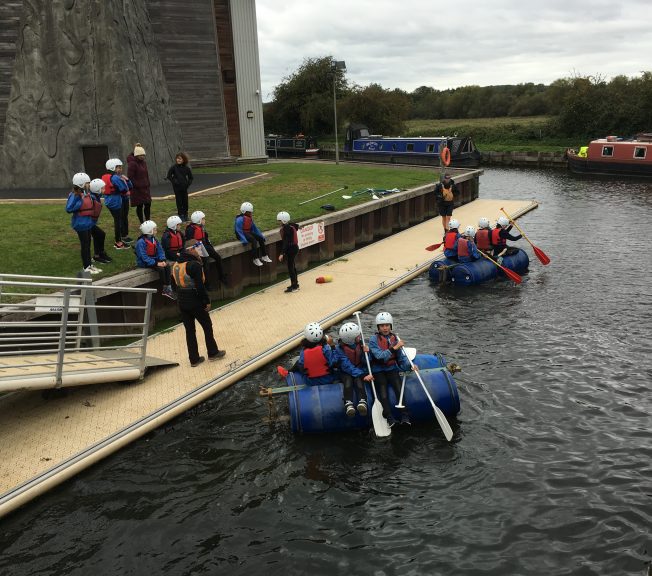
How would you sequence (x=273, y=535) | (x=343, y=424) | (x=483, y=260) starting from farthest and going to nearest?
(x=483, y=260) < (x=343, y=424) < (x=273, y=535)

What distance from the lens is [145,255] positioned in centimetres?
1280

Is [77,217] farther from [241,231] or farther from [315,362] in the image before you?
[315,362]

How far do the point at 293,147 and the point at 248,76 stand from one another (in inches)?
638

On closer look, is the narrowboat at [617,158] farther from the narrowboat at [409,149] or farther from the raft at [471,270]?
the raft at [471,270]

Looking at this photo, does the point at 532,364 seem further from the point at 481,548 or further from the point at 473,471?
the point at 481,548

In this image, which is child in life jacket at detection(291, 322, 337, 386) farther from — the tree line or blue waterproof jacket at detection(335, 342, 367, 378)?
the tree line

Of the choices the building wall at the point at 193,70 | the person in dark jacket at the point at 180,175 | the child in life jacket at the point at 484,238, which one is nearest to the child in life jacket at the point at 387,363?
the person in dark jacket at the point at 180,175

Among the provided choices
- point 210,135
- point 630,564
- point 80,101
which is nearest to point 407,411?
point 630,564

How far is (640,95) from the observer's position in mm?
54688

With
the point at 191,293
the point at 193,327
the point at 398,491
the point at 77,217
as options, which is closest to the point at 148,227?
the point at 77,217

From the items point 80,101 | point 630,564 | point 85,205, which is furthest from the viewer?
point 80,101

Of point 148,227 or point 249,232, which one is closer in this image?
point 148,227

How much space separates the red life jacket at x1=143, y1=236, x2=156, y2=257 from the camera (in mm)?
12781

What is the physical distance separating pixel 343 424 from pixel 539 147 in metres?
56.1
